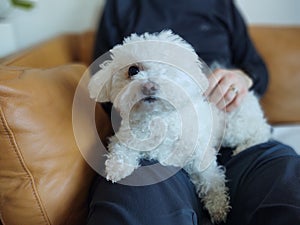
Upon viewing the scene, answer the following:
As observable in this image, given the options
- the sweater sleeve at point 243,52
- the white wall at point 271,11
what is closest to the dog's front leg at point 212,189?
the sweater sleeve at point 243,52

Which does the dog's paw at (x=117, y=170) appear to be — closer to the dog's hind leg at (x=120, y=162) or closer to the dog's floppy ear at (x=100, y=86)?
the dog's hind leg at (x=120, y=162)

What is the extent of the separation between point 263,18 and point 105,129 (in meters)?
1.09

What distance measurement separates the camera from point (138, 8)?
4.22 feet

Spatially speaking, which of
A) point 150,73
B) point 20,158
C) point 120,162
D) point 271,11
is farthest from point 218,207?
point 271,11

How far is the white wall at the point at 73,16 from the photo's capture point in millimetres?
1584

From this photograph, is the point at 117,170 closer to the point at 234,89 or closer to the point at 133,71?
the point at 133,71

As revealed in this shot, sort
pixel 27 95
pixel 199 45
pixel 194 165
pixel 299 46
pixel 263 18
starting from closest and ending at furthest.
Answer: pixel 27 95 → pixel 194 165 → pixel 199 45 → pixel 299 46 → pixel 263 18

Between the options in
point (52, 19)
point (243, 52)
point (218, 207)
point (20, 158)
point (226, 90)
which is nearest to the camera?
point (20, 158)

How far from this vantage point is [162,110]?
2.51ft

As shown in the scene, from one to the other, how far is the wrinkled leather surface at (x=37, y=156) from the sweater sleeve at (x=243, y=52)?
739mm

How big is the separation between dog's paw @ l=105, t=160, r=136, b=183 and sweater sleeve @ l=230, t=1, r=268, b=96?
0.67 m

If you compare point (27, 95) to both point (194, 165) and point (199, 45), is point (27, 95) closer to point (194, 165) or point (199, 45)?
point (194, 165)

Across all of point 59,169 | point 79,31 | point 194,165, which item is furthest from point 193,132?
point 79,31

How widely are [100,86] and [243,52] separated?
0.73 m
